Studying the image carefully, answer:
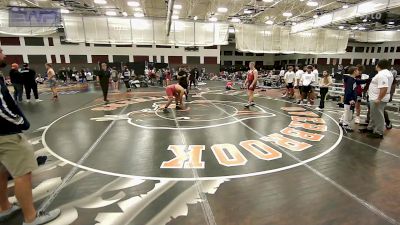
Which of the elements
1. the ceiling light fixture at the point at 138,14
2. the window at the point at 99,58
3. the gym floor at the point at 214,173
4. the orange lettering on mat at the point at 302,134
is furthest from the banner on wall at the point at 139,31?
the orange lettering on mat at the point at 302,134

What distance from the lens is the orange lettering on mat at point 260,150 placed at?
4234 mm

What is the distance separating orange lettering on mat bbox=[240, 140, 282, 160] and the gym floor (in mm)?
19

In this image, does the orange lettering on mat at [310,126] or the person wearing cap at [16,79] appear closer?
the orange lettering on mat at [310,126]

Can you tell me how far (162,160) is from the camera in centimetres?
406

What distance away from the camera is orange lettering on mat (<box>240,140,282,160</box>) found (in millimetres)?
4234

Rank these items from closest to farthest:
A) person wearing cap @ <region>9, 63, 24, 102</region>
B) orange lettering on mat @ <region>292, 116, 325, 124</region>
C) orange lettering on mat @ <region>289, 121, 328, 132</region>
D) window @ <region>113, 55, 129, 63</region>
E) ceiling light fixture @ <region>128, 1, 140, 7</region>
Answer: orange lettering on mat @ <region>289, 121, 328, 132</region> → orange lettering on mat @ <region>292, 116, 325, 124</region> → person wearing cap @ <region>9, 63, 24, 102</region> → ceiling light fixture @ <region>128, 1, 140, 7</region> → window @ <region>113, 55, 129, 63</region>

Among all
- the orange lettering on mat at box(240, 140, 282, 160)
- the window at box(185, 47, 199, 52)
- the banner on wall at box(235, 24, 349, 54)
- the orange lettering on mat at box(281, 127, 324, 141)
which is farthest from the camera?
the window at box(185, 47, 199, 52)

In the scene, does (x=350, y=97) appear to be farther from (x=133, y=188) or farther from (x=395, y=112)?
(x=133, y=188)

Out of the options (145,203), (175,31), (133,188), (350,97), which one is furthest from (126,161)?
(175,31)

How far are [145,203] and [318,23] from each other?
18443 millimetres

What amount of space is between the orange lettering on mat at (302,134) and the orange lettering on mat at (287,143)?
36cm

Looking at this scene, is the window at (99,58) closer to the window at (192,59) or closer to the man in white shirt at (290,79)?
the window at (192,59)

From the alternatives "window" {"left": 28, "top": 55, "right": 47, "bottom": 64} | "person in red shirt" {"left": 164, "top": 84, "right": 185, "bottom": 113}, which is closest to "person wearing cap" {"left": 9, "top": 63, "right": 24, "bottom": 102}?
"person in red shirt" {"left": 164, "top": 84, "right": 185, "bottom": 113}

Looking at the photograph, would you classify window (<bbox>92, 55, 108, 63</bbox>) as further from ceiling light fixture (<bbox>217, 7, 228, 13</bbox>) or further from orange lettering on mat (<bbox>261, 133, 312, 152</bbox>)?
orange lettering on mat (<bbox>261, 133, 312, 152</bbox>)
